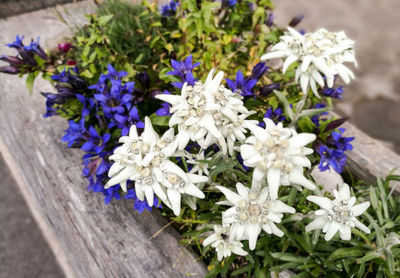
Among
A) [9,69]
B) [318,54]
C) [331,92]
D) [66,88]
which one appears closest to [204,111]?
[318,54]

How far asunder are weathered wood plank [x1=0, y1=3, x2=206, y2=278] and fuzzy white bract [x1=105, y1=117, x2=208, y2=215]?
593 mm

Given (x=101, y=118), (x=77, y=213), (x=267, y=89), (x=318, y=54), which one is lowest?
(x=77, y=213)

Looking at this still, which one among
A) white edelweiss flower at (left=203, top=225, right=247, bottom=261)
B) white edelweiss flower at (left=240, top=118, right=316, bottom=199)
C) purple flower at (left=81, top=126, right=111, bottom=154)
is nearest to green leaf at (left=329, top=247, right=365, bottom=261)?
white edelweiss flower at (left=203, top=225, right=247, bottom=261)

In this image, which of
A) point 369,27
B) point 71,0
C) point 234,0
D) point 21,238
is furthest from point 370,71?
point 21,238

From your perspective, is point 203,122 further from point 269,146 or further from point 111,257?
point 111,257

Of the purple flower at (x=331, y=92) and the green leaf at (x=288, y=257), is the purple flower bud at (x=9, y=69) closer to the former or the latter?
the green leaf at (x=288, y=257)

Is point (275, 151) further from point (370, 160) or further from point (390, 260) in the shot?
point (370, 160)

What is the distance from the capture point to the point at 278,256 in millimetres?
1412

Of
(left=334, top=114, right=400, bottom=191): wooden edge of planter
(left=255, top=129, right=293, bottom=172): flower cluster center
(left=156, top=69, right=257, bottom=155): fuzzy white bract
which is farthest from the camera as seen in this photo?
(left=334, top=114, right=400, bottom=191): wooden edge of planter

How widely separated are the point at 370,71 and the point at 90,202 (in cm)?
312

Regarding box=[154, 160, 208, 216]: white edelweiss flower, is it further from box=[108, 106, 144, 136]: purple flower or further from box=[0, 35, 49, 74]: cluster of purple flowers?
box=[0, 35, 49, 74]: cluster of purple flowers

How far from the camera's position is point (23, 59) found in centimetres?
167

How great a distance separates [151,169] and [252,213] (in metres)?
0.38

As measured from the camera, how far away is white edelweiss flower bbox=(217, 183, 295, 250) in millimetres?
1114
